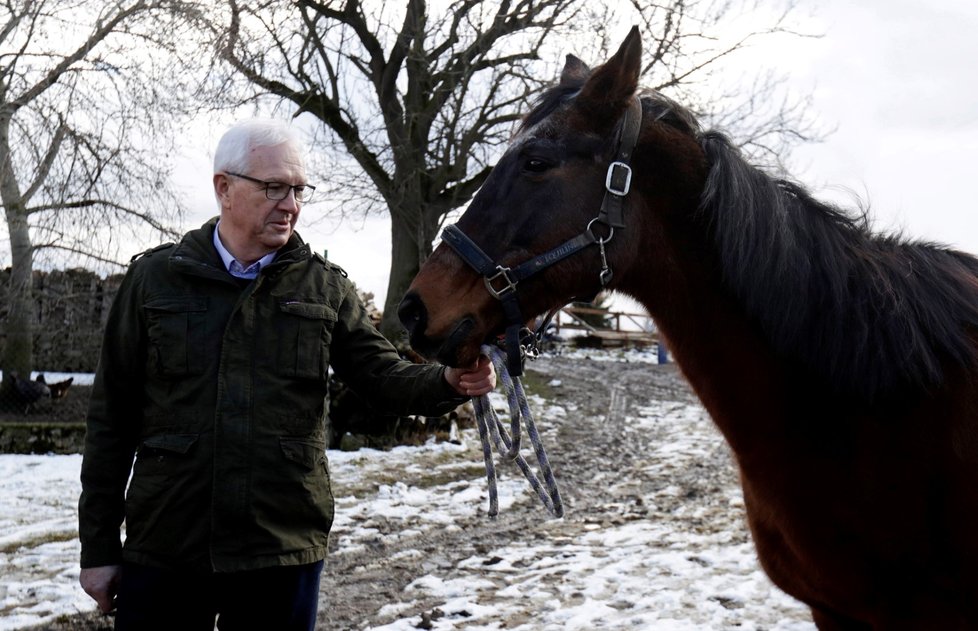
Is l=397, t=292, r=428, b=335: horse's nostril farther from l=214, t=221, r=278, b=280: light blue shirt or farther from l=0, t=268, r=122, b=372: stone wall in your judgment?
l=0, t=268, r=122, b=372: stone wall

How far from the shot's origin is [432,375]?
2.29 m

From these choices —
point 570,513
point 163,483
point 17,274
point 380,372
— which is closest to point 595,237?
point 380,372

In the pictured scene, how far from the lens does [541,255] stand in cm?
208

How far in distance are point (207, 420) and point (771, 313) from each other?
5.19 ft

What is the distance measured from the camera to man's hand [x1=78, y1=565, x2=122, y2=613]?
6.66 feet

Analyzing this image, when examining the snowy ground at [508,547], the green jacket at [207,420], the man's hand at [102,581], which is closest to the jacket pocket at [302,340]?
the green jacket at [207,420]

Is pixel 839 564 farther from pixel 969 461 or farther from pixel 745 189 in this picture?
pixel 745 189

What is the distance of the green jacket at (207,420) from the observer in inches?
77.7

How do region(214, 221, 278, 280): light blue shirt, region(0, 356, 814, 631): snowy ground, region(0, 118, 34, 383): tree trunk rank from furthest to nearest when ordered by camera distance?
region(0, 118, 34, 383): tree trunk
region(0, 356, 814, 631): snowy ground
region(214, 221, 278, 280): light blue shirt

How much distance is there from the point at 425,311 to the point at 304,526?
0.71 m

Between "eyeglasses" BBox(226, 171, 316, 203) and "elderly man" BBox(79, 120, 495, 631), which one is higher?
"eyeglasses" BBox(226, 171, 316, 203)

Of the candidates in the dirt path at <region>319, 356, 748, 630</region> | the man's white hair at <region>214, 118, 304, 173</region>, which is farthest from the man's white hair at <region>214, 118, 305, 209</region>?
the dirt path at <region>319, 356, 748, 630</region>

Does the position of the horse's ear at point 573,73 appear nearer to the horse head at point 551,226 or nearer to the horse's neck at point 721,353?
the horse head at point 551,226

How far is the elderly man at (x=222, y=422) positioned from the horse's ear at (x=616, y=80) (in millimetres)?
847
